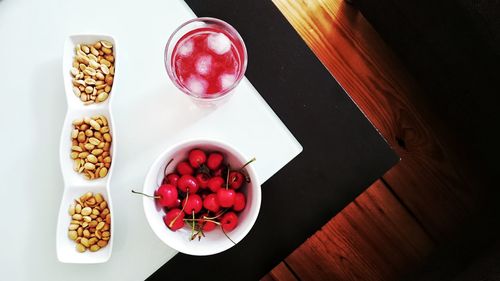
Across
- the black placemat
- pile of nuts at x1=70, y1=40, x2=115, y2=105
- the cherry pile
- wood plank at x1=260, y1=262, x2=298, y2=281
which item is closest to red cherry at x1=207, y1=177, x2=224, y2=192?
the cherry pile

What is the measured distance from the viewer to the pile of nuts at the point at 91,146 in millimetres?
777

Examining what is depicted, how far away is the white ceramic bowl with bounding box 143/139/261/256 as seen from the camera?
72cm

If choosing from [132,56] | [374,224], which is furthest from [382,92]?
[132,56]

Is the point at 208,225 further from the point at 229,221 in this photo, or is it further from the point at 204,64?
the point at 204,64

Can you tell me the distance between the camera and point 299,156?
83cm

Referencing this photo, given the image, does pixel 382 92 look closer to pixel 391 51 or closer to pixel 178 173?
pixel 391 51

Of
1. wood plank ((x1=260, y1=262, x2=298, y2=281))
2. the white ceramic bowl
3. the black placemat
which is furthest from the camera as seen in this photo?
wood plank ((x1=260, y1=262, x2=298, y2=281))

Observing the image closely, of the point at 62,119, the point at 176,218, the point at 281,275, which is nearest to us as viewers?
the point at 176,218

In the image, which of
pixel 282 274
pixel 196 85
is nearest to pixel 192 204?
pixel 196 85

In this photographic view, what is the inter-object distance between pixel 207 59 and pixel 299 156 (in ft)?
0.77

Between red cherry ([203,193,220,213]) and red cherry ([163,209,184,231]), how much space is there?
40 millimetres

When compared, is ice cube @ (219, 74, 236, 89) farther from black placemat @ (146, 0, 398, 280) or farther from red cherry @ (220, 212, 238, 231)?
red cherry @ (220, 212, 238, 231)

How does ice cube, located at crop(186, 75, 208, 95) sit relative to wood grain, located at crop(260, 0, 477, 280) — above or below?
above

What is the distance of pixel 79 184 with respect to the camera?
78 centimetres
